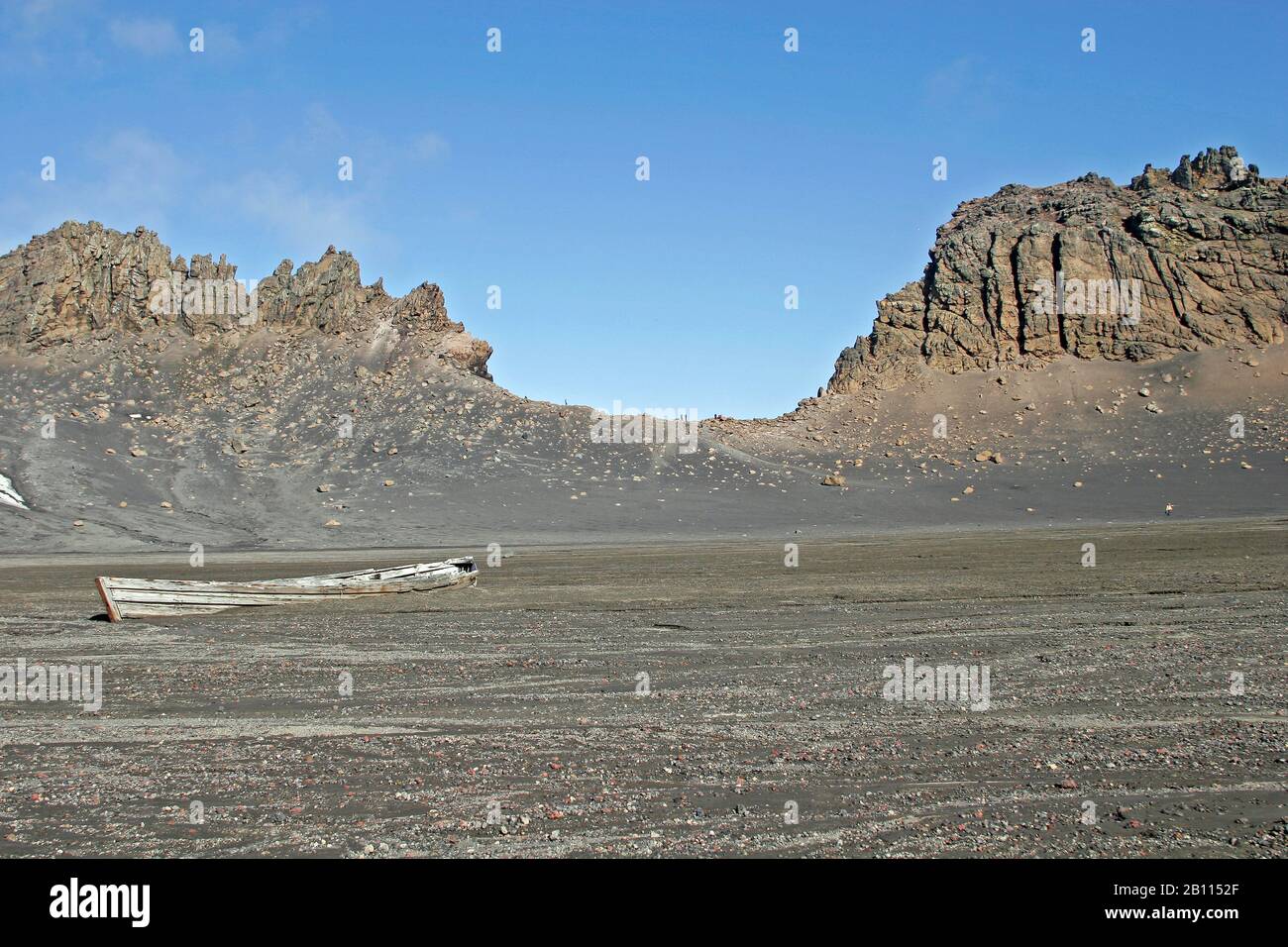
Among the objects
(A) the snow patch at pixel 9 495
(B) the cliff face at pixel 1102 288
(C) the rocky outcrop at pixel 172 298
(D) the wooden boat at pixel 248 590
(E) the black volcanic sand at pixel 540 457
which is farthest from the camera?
(B) the cliff face at pixel 1102 288

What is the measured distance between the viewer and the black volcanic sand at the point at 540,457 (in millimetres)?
51156

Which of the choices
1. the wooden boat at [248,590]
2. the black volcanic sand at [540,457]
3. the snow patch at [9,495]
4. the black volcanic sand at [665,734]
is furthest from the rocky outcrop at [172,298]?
the black volcanic sand at [665,734]

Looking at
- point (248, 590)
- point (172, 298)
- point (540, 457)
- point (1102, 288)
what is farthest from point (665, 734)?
point (1102, 288)

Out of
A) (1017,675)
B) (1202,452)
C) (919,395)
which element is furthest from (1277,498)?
(1017,675)

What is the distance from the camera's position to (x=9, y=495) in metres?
50.1

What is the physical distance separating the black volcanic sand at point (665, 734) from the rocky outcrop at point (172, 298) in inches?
2222

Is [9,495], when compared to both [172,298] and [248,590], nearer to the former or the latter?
[172,298]

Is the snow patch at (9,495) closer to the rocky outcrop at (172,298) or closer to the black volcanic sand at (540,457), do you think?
the black volcanic sand at (540,457)

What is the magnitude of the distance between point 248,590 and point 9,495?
37.8 metres

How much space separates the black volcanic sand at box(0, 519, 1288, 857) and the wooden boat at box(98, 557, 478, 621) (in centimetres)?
78

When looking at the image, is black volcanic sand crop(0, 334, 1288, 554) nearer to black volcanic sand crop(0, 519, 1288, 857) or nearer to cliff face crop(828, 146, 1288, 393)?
cliff face crop(828, 146, 1288, 393)

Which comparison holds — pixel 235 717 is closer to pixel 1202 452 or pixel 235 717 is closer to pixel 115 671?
pixel 115 671

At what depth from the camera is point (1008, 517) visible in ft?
176
